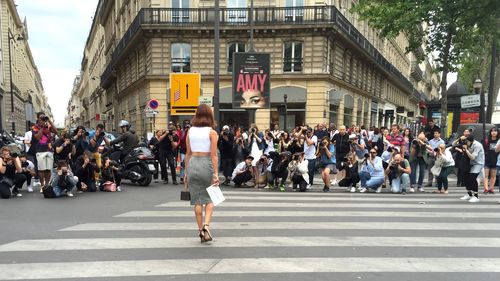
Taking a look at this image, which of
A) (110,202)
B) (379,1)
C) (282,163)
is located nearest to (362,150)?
(282,163)

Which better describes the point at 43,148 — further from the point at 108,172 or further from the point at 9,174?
the point at 108,172

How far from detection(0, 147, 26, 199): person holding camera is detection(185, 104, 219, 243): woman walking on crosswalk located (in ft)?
19.6

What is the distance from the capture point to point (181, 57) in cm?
2689

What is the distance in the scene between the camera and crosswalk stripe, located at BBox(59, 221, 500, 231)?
6457 mm

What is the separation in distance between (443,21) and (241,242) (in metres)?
14.5

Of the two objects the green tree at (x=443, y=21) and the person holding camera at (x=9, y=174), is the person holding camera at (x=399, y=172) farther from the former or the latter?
the person holding camera at (x=9, y=174)

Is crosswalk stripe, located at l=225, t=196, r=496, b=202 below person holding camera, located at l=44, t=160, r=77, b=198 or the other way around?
below

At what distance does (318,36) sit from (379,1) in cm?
606

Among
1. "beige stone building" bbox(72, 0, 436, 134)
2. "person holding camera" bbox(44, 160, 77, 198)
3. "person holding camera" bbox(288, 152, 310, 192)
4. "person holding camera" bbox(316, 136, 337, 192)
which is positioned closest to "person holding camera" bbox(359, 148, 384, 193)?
"person holding camera" bbox(316, 136, 337, 192)

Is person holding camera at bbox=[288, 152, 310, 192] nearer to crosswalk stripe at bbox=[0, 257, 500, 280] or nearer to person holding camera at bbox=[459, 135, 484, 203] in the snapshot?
person holding camera at bbox=[459, 135, 484, 203]

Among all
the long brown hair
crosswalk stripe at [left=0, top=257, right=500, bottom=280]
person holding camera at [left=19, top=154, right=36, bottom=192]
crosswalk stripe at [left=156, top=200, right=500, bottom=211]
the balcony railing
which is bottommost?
crosswalk stripe at [left=156, top=200, right=500, bottom=211]

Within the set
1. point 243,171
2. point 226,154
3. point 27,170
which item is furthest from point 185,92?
point 27,170

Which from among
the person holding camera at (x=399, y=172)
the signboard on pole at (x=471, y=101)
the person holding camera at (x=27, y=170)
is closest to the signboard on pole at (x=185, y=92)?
the person holding camera at (x=27, y=170)

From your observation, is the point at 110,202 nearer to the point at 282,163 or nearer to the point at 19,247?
the point at 19,247
